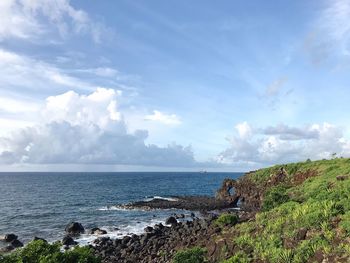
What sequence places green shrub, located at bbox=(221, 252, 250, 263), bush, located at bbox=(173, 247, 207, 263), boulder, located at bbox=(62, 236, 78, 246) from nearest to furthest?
green shrub, located at bbox=(221, 252, 250, 263), bush, located at bbox=(173, 247, 207, 263), boulder, located at bbox=(62, 236, 78, 246)

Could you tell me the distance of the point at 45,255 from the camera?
65.2 feet

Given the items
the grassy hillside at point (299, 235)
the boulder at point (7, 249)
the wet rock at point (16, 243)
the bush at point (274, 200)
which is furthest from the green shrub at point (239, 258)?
the wet rock at point (16, 243)

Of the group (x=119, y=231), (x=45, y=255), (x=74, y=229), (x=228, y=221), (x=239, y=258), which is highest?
(x=45, y=255)

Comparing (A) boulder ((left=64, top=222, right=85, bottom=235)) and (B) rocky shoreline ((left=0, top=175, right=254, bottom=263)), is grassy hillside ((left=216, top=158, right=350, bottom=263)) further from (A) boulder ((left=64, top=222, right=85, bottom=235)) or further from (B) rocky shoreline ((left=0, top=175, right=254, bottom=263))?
(A) boulder ((left=64, top=222, right=85, bottom=235))

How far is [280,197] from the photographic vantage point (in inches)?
1700

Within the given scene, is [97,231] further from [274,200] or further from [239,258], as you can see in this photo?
[239,258]

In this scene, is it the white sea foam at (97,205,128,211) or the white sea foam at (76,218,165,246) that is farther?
the white sea foam at (97,205,128,211)

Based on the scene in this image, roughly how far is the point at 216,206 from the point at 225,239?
1901 inches

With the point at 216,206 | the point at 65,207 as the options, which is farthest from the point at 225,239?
the point at 65,207

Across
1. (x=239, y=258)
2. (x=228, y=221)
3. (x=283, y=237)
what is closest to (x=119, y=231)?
(x=228, y=221)

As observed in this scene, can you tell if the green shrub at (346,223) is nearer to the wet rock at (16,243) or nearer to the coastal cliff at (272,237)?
the coastal cliff at (272,237)

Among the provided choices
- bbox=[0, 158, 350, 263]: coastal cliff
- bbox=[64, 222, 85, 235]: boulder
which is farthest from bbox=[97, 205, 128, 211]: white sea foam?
bbox=[64, 222, 85, 235]: boulder

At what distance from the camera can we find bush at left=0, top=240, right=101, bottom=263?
19234 millimetres

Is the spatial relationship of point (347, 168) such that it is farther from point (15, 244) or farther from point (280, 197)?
point (15, 244)
